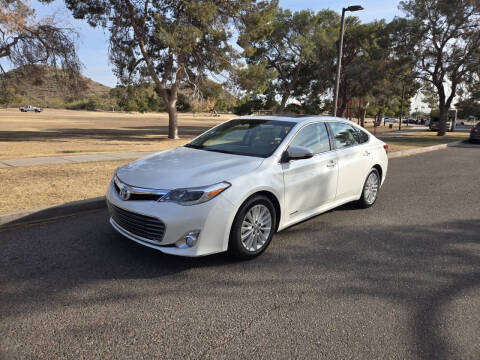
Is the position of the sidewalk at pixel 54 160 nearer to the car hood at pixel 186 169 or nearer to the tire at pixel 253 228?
the car hood at pixel 186 169

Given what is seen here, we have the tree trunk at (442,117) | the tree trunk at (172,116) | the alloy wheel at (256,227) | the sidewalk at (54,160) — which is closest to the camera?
the alloy wheel at (256,227)

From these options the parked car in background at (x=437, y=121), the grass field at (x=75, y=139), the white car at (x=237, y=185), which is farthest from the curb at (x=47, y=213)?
the parked car in background at (x=437, y=121)

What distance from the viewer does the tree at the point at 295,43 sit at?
3069 cm

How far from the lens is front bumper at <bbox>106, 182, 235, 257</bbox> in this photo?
3404 millimetres

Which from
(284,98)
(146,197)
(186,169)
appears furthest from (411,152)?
(284,98)

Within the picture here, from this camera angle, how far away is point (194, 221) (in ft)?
11.2

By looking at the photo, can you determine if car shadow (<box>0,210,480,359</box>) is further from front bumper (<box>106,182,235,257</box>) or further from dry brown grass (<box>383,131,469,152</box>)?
dry brown grass (<box>383,131,469,152</box>)

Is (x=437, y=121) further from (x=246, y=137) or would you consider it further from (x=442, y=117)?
(x=246, y=137)

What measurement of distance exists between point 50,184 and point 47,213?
6.48ft

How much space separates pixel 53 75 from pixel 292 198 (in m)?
17.3

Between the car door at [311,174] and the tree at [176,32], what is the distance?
1474cm

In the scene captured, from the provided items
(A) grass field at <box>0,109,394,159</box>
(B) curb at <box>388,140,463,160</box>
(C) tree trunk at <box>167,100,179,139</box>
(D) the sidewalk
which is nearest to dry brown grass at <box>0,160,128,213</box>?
(D) the sidewalk

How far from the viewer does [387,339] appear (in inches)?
104

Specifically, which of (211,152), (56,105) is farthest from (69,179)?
(56,105)
